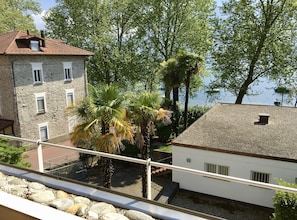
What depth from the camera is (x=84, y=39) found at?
83.3 feet

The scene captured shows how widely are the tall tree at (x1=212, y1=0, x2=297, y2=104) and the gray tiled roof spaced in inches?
331

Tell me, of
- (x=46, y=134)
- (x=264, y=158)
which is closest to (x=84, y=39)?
(x=46, y=134)

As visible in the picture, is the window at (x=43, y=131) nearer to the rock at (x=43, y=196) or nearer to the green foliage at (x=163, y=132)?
the green foliage at (x=163, y=132)

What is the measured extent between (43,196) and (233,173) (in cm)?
946

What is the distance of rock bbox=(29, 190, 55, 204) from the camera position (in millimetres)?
2613

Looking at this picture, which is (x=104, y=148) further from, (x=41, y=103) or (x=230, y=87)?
(x=230, y=87)

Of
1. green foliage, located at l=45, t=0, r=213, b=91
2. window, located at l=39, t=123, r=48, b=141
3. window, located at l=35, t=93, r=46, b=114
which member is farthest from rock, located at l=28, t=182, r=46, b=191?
green foliage, located at l=45, t=0, r=213, b=91

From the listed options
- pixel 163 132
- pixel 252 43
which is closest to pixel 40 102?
pixel 163 132

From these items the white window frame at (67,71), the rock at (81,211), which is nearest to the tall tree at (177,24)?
the white window frame at (67,71)

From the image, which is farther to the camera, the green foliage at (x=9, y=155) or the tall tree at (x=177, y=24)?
the tall tree at (x=177, y=24)

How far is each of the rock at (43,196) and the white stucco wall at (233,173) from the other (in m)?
9.11

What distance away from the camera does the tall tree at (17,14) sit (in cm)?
2492

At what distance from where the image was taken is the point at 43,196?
8.85ft

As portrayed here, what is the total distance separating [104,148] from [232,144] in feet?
19.3
